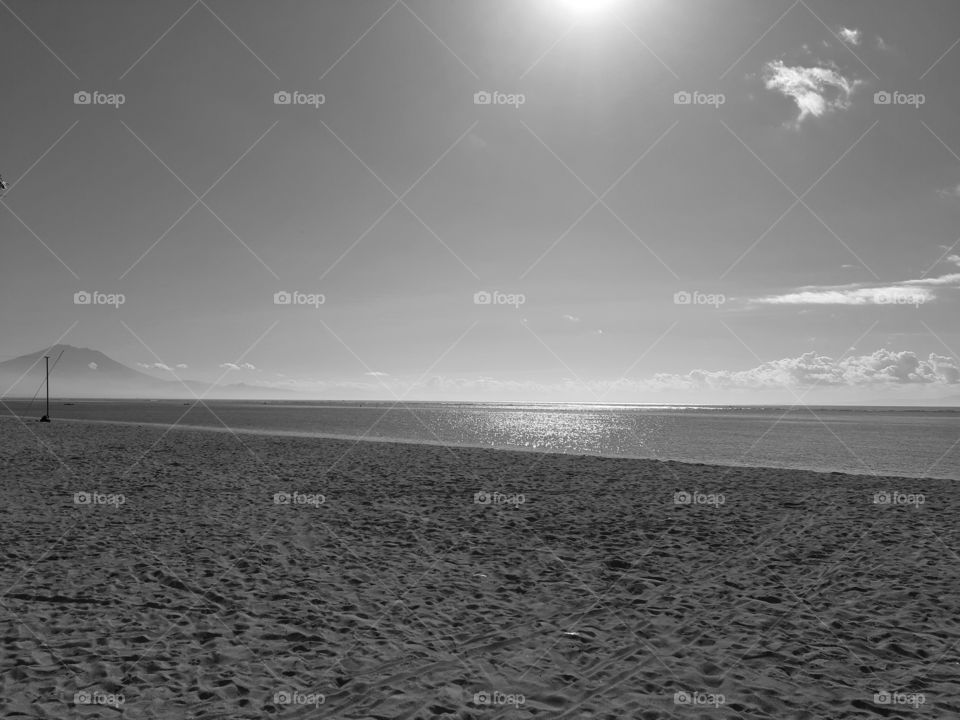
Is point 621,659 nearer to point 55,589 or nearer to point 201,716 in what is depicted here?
point 201,716

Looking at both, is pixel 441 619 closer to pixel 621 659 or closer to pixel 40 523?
pixel 621 659

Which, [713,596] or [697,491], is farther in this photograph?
[697,491]

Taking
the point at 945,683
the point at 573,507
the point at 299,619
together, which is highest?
the point at 573,507

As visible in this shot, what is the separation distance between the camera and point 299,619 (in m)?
8.32

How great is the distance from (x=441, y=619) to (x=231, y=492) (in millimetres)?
11649

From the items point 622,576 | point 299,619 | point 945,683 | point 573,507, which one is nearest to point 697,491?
point 573,507

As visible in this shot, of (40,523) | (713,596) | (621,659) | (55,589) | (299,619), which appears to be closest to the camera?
(621,659)

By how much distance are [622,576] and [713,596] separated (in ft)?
5.30

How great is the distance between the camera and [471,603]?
9211mm

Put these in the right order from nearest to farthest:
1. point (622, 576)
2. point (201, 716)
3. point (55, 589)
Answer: point (201, 716), point (55, 589), point (622, 576)

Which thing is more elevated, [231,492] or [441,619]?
[231,492]

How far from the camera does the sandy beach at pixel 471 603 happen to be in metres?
6.38

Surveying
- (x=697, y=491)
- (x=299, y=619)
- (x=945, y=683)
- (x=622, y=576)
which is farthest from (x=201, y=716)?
(x=697, y=491)

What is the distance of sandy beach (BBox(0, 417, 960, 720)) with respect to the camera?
6.38 m
